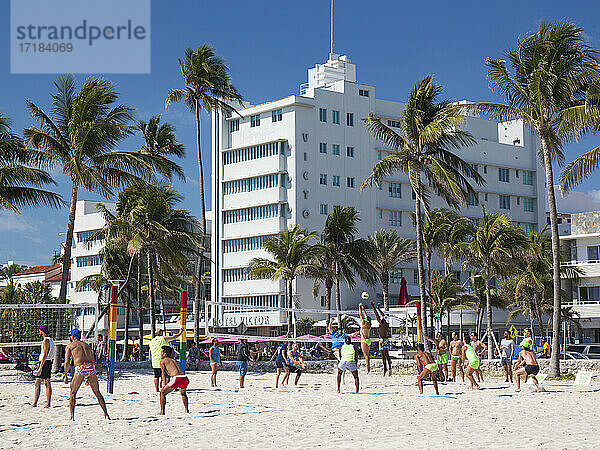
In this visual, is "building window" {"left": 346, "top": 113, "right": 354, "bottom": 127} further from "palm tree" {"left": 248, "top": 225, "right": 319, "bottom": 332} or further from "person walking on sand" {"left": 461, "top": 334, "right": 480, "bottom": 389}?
"person walking on sand" {"left": 461, "top": 334, "right": 480, "bottom": 389}

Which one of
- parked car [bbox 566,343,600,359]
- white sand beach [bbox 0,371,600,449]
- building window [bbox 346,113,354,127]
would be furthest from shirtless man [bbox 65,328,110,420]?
building window [bbox 346,113,354,127]

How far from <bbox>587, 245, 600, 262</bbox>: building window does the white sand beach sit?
36.7 m

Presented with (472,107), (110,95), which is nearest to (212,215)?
(110,95)

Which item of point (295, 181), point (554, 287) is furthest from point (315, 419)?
point (295, 181)

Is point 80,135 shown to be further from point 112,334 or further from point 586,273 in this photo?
point 586,273

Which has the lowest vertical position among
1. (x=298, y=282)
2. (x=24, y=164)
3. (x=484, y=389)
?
(x=484, y=389)

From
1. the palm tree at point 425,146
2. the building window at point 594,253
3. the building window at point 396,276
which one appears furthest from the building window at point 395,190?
the palm tree at point 425,146

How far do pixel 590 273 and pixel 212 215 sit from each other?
30984 millimetres

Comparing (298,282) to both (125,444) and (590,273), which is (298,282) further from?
(125,444)

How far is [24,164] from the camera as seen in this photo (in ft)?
98.7

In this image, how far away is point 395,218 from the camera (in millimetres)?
69125

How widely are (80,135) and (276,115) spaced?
3643 centimetres

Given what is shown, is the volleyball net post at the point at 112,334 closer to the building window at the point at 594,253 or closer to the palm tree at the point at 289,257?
the palm tree at the point at 289,257

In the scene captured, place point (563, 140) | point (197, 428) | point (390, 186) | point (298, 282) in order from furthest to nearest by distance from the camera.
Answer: point (390, 186), point (298, 282), point (563, 140), point (197, 428)
